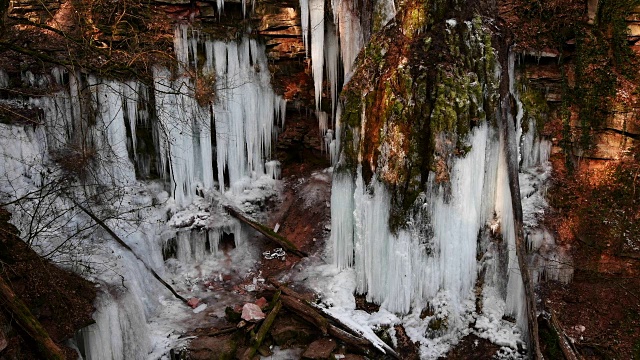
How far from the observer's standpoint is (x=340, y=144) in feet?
28.0

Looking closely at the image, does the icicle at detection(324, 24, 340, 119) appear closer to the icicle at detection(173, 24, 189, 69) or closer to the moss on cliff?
the moss on cliff

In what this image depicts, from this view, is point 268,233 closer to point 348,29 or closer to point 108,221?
point 108,221

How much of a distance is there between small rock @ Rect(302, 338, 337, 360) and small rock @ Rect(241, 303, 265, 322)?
101cm

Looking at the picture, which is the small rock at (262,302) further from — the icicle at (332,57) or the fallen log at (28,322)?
the icicle at (332,57)

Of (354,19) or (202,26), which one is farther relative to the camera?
(202,26)

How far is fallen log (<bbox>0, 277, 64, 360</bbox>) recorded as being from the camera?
196 inches

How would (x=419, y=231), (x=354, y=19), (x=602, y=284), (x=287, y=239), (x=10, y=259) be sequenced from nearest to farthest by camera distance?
(x=10, y=259) < (x=419, y=231) < (x=602, y=284) < (x=354, y=19) < (x=287, y=239)

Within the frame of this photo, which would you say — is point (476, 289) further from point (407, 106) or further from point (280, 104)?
point (280, 104)

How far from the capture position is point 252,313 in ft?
26.4

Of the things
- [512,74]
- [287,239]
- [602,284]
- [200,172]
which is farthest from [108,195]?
[602,284]

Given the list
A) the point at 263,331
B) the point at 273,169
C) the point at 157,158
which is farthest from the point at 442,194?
the point at 157,158

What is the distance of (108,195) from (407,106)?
6250 millimetres

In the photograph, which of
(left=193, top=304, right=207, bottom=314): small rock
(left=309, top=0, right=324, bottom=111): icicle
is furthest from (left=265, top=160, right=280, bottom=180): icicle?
(left=193, top=304, right=207, bottom=314): small rock

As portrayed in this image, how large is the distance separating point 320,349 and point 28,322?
4038 millimetres
